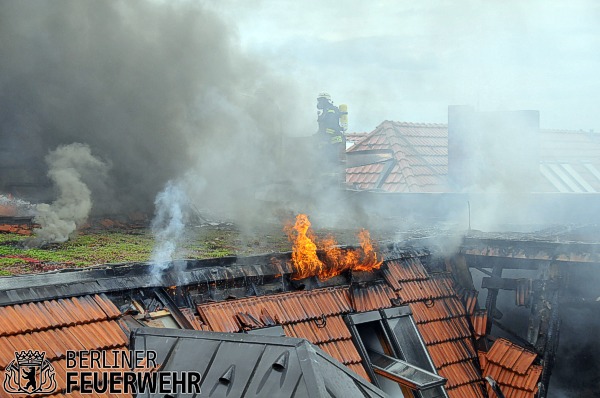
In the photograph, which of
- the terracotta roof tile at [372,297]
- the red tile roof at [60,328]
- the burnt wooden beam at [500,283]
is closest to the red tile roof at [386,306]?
the terracotta roof tile at [372,297]

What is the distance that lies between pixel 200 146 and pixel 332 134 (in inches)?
152

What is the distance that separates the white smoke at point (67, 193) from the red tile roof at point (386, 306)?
16.8ft

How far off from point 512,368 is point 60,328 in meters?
6.22

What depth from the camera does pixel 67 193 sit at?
46.8ft

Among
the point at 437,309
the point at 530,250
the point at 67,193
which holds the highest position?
the point at 67,193

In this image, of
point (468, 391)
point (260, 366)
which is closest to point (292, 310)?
point (468, 391)

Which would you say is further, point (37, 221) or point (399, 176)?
point (399, 176)

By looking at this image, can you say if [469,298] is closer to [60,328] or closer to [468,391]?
[468,391]

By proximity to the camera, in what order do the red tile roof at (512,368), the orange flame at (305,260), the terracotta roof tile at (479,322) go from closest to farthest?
the orange flame at (305,260) < the red tile roof at (512,368) < the terracotta roof tile at (479,322)

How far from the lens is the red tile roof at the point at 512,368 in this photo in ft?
29.3

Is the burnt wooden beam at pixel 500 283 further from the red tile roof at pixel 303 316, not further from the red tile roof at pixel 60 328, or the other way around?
the red tile roof at pixel 60 328

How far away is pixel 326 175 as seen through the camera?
60.4ft

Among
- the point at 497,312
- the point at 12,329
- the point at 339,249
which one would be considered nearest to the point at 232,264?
the point at 339,249

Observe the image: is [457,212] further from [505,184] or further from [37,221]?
[37,221]
